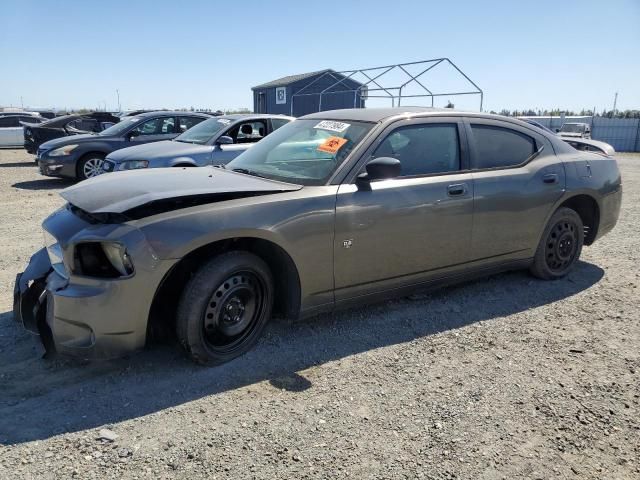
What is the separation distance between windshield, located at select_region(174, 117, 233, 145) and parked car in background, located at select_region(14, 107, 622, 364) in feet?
14.5

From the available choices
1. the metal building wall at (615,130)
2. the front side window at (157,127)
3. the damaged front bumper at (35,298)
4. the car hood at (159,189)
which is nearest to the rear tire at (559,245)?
the car hood at (159,189)

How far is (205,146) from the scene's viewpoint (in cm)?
806

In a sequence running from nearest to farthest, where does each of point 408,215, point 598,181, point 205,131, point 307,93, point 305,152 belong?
1. point 408,215
2. point 305,152
3. point 598,181
4. point 205,131
5. point 307,93

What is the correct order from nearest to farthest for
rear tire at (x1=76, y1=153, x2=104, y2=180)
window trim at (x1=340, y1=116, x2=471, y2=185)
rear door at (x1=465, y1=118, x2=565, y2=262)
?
window trim at (x1=340, y1=116, x2=471, y2=185) < rear door at (x1=465, y1=118, x2=565, y2=262) < rear tire at (x1=76, y1=153, x2=104, y2=180)

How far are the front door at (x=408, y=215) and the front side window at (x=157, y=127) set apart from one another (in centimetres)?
821

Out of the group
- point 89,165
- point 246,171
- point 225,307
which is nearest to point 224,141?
→ point 89,165

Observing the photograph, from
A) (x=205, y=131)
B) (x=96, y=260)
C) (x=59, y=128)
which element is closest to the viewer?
(x=96, y=260)

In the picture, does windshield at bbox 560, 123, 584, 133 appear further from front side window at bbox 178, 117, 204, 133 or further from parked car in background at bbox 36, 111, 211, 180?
parked car in background at bbox 36, 111, 211, 180

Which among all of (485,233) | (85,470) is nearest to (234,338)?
(85,470)

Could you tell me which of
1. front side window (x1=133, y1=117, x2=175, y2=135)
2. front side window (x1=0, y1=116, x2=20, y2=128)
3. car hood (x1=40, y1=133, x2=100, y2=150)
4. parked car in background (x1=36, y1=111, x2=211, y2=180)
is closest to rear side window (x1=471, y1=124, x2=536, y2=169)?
parked car in background (x1=36, y1=111, x2=211, y2=180)

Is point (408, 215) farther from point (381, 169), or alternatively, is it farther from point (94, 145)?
point (94, 145)

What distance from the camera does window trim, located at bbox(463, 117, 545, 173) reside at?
13.9 ft

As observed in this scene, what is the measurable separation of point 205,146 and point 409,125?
4.91m

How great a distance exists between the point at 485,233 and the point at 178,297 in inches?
101
